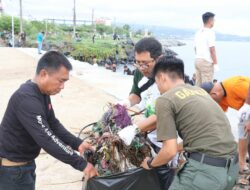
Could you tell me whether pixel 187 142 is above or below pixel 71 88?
above

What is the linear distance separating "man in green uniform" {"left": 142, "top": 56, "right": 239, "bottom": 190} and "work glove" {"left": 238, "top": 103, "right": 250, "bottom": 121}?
1.28 metres

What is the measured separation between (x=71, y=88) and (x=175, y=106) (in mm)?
8471

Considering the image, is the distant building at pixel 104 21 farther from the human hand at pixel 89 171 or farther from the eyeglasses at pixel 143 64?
the human hand at pixel 89 171

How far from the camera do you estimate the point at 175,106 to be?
222cm

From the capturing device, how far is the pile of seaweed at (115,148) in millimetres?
2666

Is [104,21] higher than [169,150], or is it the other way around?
[169,150]

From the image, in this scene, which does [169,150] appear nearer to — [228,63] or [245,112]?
[245,112]

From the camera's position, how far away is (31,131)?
7.79 feet

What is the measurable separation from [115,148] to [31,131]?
0.61 m

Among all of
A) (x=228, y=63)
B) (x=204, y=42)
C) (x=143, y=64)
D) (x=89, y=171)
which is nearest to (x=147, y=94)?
(x=143, y=64)

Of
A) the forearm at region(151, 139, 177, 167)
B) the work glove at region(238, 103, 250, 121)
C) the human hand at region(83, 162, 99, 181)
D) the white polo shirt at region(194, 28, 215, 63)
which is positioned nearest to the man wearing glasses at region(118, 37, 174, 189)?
the human hand at region(83, 162, 99, 181)

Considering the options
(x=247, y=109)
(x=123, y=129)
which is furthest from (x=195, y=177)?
(x=247, y=109)

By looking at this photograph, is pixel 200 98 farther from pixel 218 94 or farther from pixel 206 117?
pixel 218 94

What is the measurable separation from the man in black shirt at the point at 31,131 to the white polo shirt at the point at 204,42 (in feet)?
13.5
